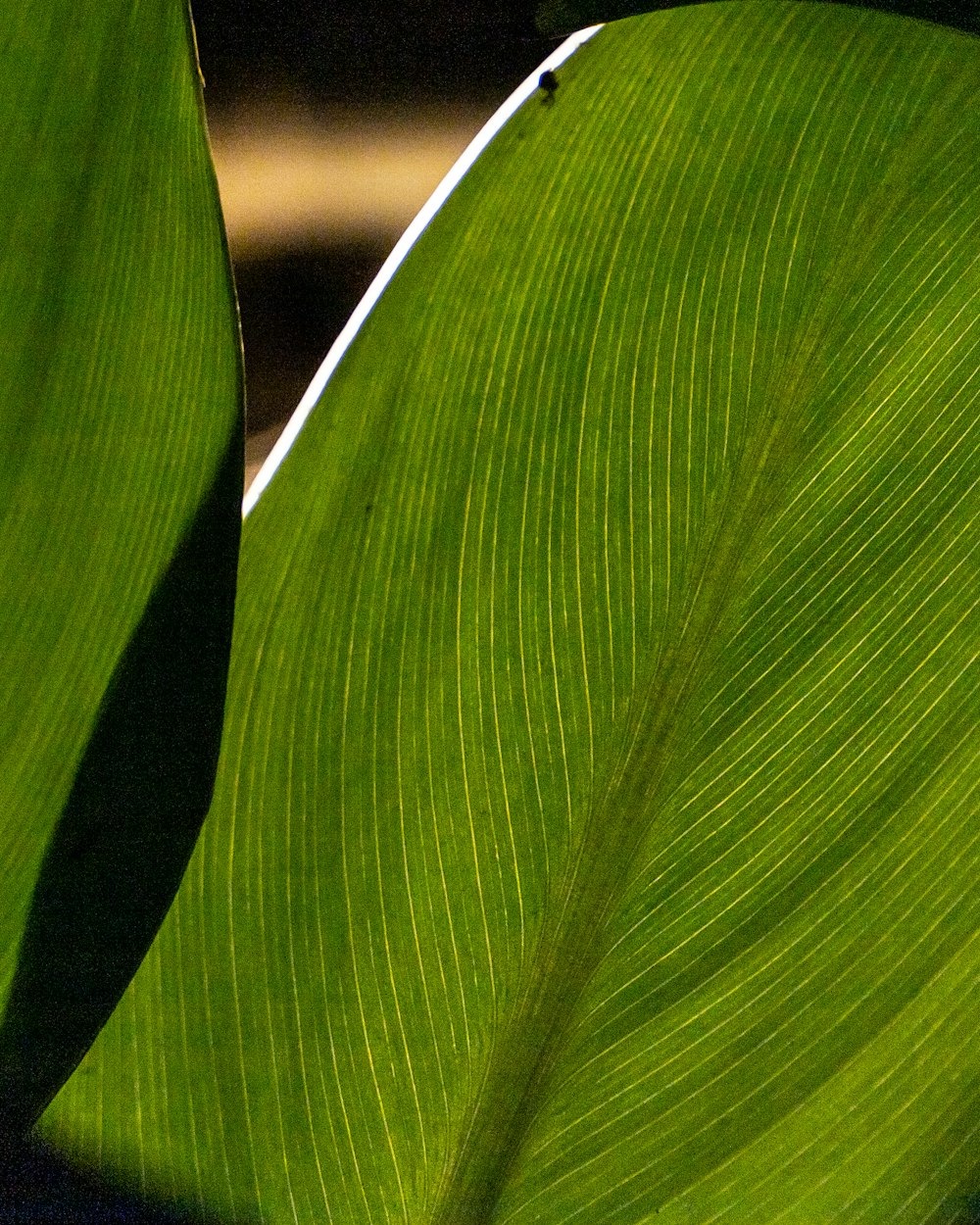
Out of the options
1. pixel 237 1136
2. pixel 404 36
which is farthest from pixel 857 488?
pixel 404 36

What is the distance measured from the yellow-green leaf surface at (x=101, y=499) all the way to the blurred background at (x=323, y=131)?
34 centimetres

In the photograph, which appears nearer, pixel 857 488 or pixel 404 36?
pixel 857 488

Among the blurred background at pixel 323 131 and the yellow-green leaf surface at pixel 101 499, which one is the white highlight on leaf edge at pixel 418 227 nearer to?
the yellow-green leaf surface at pixel 101 499

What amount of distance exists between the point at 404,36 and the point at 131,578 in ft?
1.69

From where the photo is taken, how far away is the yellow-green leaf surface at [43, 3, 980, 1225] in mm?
392

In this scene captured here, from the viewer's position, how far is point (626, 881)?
16.1 inches

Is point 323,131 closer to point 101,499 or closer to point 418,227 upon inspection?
point 418,227

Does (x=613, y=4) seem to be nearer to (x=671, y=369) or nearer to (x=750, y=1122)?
(x=671, y=369)

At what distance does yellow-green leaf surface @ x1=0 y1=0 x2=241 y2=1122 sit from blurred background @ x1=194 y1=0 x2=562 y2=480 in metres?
0.34

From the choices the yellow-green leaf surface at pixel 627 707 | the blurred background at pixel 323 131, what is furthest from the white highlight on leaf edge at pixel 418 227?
the blurred background at pixel 323 131

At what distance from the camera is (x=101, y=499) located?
39 cm

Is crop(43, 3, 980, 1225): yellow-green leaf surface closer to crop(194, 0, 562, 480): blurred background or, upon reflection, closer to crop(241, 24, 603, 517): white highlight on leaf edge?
crop(241, 24, 603, 517): white highlight on leaf edge

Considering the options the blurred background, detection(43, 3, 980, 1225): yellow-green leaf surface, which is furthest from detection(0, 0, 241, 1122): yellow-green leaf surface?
the blurred background

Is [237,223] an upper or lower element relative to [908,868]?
upper
